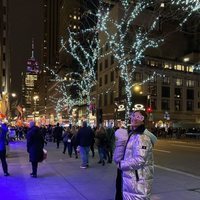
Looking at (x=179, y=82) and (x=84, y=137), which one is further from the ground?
(x=179, y=82)

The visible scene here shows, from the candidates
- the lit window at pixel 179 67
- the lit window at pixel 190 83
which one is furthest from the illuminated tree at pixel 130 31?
the lit window at pixel 190 83

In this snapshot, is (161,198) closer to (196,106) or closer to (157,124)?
(157,124)

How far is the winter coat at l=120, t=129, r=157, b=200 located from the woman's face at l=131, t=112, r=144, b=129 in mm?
189

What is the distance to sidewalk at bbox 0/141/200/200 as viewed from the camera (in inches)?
372

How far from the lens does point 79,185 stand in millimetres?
10938

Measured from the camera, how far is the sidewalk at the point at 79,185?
945cm

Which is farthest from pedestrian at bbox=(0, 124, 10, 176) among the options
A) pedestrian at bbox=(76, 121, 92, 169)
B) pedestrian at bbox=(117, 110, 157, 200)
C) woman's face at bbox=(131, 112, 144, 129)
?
pedestrian at bbox=(117, 110, 157, 200)

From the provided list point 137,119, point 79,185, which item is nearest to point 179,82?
point 79,185

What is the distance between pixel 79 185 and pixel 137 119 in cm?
640

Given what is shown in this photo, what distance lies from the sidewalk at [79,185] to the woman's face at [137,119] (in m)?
4.64

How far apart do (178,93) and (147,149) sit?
79685mm

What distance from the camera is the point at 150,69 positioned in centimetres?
7631

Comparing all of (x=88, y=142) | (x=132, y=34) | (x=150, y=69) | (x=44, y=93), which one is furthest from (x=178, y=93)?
(x=44, y=93)

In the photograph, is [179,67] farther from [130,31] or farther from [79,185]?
[79,185]
